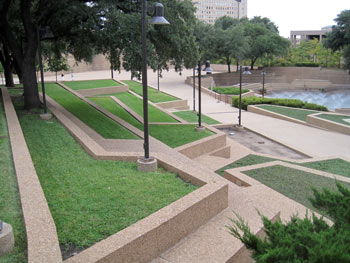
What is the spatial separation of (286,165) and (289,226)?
25.9 feet

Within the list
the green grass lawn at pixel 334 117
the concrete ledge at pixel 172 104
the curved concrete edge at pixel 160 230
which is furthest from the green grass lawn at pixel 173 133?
the green grass lawn at pixel 334 117

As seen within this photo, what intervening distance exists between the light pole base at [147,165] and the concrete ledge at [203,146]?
12.7 feet

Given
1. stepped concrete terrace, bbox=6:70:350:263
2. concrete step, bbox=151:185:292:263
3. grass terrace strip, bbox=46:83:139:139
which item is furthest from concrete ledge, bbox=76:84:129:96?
concrete step, bbox=151:185:292:263

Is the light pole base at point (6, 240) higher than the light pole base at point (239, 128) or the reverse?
higher

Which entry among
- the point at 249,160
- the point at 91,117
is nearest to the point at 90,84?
the point at 91,117

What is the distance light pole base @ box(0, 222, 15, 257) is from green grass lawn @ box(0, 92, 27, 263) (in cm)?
7

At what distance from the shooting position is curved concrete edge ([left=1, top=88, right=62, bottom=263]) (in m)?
4.86

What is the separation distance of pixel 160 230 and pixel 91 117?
1134 centimetres

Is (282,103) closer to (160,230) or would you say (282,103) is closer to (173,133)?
(173,133)

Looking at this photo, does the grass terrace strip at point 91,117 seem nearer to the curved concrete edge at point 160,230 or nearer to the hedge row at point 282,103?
the curved concrete edge at point 160,230

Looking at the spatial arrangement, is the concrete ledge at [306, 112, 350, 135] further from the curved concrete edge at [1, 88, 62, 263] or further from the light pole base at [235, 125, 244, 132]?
the curved concrete edge at [1, 88, 62, 263]

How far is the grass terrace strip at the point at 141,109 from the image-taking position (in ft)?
64.2

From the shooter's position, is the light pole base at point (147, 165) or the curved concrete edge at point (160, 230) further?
the light pole base at point (147, 165)

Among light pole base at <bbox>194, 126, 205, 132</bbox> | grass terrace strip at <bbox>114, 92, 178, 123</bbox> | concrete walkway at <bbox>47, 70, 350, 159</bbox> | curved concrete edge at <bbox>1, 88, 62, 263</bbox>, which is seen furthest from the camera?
grass terrace strip at <bbox>114, 92, 178, 123</bbox>
